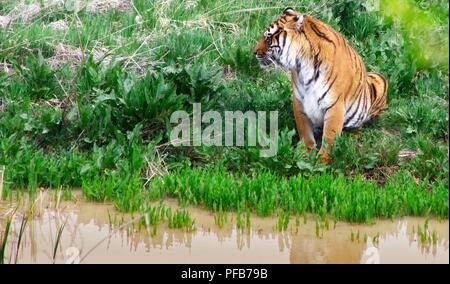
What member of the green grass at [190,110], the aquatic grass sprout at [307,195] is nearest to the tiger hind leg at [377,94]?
the green grass at [190,110]

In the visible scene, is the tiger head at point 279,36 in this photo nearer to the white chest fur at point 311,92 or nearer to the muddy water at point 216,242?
the white chest fur at point 311,92

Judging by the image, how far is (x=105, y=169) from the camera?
23.2ft

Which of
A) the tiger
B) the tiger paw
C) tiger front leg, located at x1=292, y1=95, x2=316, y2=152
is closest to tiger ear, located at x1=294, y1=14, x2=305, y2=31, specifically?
the tiger

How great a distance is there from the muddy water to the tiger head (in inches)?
80.3

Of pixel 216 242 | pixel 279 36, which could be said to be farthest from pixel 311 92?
pixel 216 242

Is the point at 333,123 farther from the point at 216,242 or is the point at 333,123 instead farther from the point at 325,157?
the point at 216,242

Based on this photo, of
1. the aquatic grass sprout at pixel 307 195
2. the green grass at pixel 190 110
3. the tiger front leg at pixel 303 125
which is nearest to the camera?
the aquatic grass sprout at pixel 307 195

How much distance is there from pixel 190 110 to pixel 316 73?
1196 millimetres

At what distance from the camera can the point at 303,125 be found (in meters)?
7.70

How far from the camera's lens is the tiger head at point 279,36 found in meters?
7.71

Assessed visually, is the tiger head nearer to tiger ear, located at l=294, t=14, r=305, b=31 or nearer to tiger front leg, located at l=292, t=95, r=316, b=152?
tiger ear, located at l=294, t=14, r=305, b=31

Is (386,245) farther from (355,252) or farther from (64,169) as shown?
(64,169)

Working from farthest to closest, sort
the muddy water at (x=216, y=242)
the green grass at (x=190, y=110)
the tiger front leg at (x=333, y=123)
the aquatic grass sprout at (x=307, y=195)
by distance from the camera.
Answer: the tiger front leg at (x=333, y=123), the green grass at (x=190, y=110), the aquatic grass sprout at (x=307, y=195), the muddy water at (x=216, y=242)
